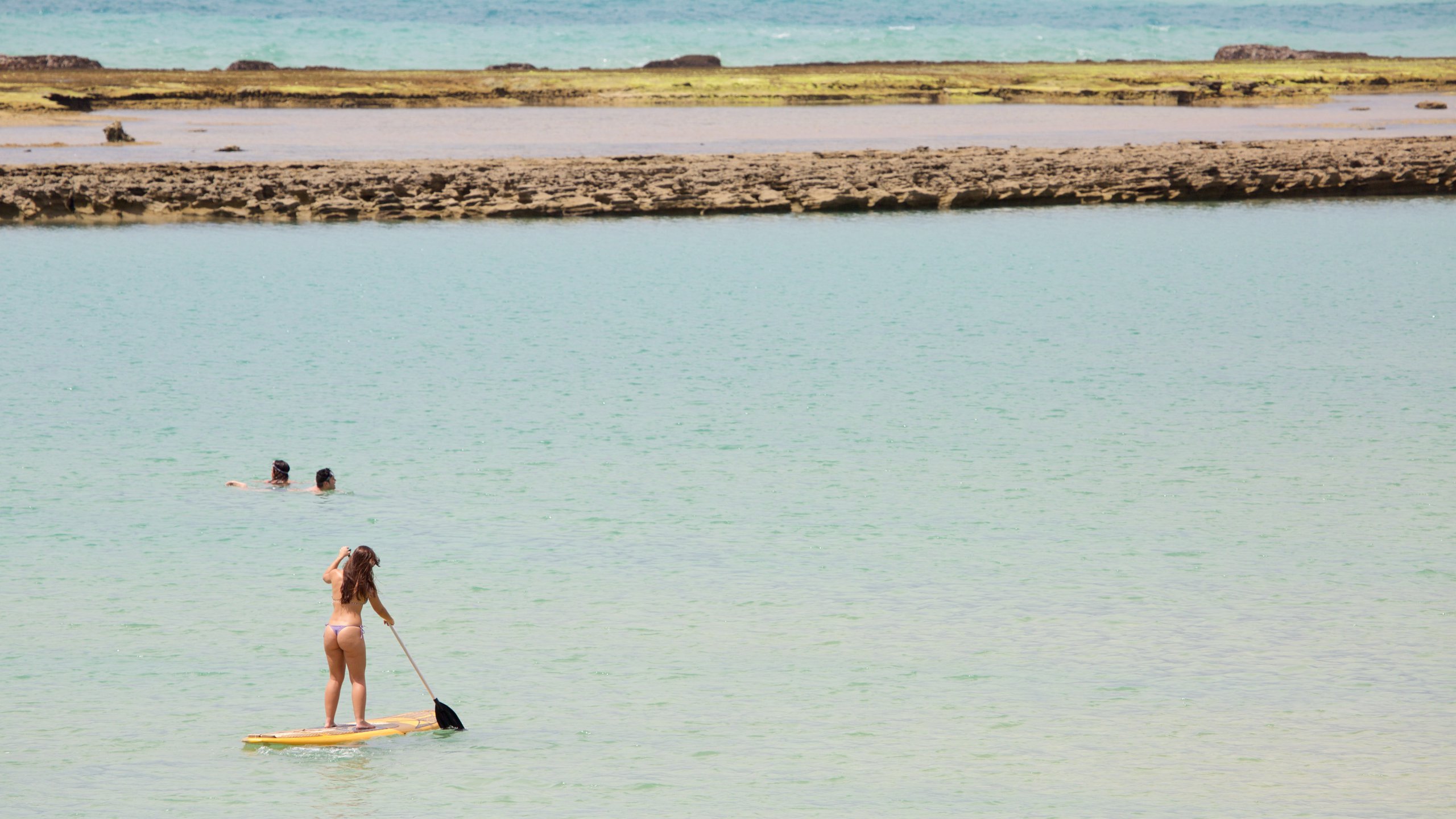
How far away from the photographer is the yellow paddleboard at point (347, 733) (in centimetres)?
926

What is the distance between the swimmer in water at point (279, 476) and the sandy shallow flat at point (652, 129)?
29781 mm

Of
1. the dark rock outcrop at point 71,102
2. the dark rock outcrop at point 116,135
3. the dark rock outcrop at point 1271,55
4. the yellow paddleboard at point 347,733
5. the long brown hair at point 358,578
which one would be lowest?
the yellow paddleboard at point 347,733

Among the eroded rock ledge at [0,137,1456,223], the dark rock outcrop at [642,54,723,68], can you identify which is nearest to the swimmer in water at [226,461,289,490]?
the eroded rock ledge at [0,137,1456,223]

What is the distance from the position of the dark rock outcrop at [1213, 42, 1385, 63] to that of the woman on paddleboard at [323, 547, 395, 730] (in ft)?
429

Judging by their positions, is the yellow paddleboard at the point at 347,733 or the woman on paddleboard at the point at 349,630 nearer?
the woman on paddleboard at the point at 349,630

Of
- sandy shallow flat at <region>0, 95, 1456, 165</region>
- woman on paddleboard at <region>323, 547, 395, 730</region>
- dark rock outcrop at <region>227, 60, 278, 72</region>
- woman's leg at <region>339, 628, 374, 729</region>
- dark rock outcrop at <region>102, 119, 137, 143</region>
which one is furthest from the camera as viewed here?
dark rock outcrop at <region>227, 60, 278, 72</region>

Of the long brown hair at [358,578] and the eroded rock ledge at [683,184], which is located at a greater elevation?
the eroded rock ledge at [683,184]

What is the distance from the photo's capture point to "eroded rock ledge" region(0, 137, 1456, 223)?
35.4m

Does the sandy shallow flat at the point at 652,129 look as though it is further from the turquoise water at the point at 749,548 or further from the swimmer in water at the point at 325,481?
the swimmer in water at the point at 325,481

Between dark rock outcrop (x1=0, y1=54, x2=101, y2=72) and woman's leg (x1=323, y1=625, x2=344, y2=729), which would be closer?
woman's leg (x1=323, y1=625, x2=344, y2=729)

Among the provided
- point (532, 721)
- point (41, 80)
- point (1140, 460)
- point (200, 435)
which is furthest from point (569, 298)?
point (41, 80)

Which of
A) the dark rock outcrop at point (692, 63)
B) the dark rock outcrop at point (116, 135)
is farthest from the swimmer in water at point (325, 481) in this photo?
the dark rock outcrop at point (692, 63)

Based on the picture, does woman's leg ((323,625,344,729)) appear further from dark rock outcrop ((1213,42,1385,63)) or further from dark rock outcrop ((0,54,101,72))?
dark rock outcrop ((1213,42,1385,63))

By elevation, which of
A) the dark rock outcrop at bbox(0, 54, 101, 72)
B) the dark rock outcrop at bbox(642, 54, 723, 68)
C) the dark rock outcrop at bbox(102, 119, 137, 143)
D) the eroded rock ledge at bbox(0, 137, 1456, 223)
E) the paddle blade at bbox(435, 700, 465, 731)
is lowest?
the paddle blade at bbox(435, 700, 465, 731)
